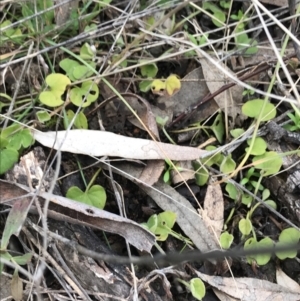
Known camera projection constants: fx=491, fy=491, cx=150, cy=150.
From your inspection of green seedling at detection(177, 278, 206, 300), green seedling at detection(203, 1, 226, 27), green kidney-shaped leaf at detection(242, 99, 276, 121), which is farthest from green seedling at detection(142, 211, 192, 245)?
green seedling at detection(203, 1, 226, 27)

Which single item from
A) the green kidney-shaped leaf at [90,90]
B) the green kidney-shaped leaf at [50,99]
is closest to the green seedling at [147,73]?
the green kidney-shaped leaf at [90,90]

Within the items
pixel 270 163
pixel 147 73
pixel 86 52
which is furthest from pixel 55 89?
pixel 270 163

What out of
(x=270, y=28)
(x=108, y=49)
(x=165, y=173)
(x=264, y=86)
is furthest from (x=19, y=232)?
→ (x=270, y=28)

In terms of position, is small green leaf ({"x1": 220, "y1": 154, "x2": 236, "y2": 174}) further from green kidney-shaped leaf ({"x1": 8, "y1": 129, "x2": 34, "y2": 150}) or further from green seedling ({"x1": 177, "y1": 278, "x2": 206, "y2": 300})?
green kidney-shaped leaf ({"x1": 8, "y1": 129, "x2": 34, "y2": 150})

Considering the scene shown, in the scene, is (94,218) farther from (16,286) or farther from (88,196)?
(16,286)

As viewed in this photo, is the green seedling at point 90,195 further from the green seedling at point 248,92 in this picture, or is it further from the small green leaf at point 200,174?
the green seedling at point 248,92

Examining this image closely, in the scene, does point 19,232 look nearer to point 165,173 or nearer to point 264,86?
point 165,173
